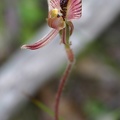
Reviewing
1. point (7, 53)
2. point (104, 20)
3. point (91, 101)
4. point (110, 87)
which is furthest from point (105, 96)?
point (7, 53)

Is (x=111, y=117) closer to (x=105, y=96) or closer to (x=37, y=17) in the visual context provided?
(x=105, y=96)

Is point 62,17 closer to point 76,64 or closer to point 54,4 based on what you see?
point 54,4

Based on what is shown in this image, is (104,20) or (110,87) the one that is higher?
(104,20)

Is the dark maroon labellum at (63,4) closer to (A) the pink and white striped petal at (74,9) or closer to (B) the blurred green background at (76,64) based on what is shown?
(A) the pink and white striped petal at (74,9)

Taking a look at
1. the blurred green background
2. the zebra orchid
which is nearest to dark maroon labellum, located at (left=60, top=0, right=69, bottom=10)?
the zebra orchid

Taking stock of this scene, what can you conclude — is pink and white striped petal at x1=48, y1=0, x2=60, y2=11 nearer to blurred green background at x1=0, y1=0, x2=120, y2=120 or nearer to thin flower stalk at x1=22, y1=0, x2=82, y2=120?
thin flower stalk at x1=22, y1=0, x2=82, y2=120

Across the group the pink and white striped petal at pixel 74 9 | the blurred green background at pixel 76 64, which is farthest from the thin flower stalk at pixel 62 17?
the blurred green background at pixel 76 64

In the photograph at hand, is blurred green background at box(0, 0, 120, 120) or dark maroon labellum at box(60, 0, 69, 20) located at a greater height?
dark maroon labellum at box(60, 0, 69, 20)

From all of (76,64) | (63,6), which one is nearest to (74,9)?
(63,6)
